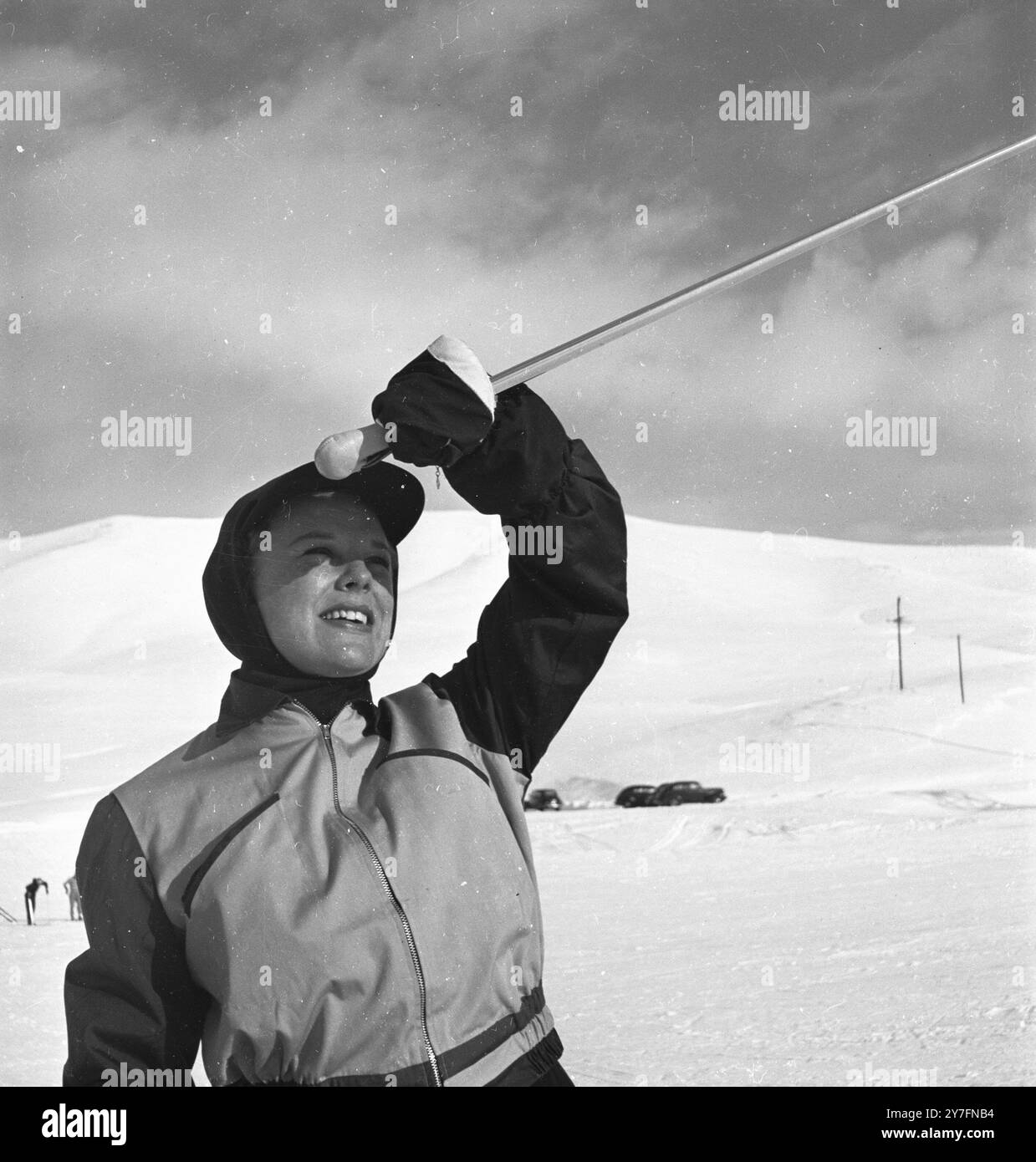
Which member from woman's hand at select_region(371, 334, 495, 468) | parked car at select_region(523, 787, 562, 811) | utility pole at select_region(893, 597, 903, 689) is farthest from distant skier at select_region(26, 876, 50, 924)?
utility pole at select_region(893, 597, 903, 689)

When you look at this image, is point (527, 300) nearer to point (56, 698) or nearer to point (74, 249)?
point (74, 249)

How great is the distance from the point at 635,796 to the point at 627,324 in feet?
18.3

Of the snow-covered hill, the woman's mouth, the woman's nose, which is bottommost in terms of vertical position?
the snow-covered hill

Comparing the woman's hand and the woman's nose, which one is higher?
the woman's hand

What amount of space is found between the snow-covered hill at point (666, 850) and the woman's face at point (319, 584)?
0.50m

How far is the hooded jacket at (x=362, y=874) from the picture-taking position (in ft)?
4.32

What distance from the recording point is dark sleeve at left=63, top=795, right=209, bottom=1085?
4.36ft

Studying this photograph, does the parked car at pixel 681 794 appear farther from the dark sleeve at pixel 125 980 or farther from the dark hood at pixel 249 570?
the dark sleeve at pixel 125 980

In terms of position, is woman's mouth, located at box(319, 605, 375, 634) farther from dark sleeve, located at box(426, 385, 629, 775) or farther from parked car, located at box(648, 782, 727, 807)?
parked car, located at box(648, 782, 727, 807)

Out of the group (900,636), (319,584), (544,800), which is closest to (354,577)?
(319,584)

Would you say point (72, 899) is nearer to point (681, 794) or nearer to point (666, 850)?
point (666, 850)

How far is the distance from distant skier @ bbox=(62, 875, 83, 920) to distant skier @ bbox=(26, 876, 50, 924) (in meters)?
0.05
